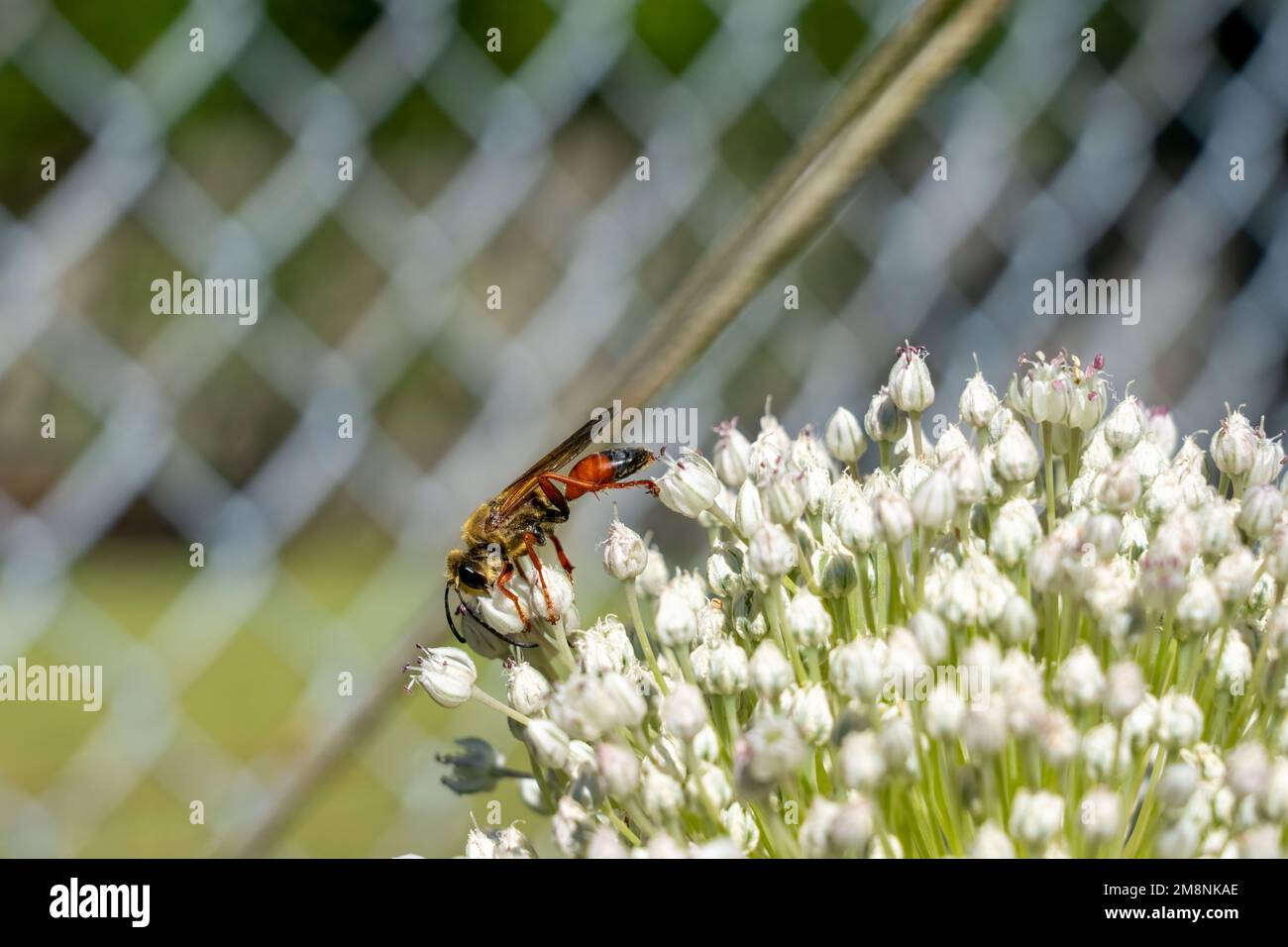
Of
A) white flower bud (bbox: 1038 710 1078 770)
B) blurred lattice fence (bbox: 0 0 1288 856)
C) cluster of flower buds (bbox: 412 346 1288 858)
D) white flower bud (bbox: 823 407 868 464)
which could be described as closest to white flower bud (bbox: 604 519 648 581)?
cluster of flower buds (bbox: 412 346 1288 858)

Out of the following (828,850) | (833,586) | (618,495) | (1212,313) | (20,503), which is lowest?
(828,850)

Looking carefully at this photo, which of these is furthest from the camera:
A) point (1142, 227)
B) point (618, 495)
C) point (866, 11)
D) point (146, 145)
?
point (1142, 227)

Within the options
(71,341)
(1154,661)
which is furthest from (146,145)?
(1154,661)

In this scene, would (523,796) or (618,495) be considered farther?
(618,495)

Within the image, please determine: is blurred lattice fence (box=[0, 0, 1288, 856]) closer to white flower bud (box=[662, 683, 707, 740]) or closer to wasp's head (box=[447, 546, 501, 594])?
wasp's head (box=[447, 546, 501, 594])

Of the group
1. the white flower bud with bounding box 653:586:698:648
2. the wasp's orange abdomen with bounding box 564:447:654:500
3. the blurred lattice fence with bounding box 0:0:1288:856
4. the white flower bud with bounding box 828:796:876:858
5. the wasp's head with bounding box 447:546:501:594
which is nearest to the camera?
the white flower bud with bounding box 828:796:876:858

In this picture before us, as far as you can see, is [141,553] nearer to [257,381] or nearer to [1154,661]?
[257,381]

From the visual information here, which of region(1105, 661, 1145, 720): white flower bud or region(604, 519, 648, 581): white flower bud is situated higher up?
region(604, 519, 648, 581): white flower bud
